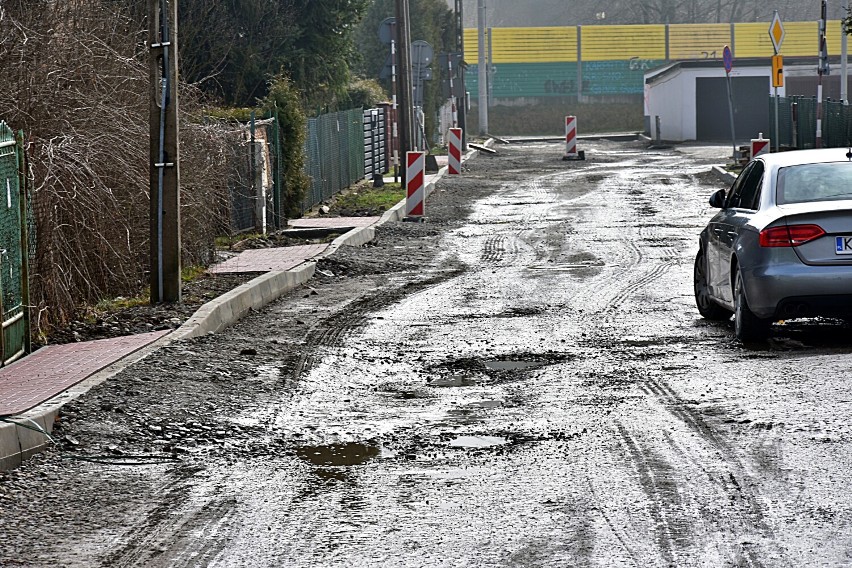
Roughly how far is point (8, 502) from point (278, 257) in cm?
1068

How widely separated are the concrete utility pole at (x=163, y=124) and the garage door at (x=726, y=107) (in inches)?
1738

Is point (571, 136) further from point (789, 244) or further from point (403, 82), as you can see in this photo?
point (789, 244)

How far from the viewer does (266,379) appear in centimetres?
955

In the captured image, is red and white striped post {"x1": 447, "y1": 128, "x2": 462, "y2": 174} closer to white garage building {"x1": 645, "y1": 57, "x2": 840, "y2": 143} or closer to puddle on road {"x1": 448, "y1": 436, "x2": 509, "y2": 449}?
white garage building {"x1": 645, "y1": 57, "x2": 840, "y2": 143}

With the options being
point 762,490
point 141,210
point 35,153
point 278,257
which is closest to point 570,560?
point 762,490

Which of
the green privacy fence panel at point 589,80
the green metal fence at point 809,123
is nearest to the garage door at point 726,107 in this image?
the green metal fence at point 809,123

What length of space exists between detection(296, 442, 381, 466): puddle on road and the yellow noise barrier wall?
73.8 metres

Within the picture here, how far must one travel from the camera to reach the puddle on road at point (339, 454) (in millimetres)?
7168

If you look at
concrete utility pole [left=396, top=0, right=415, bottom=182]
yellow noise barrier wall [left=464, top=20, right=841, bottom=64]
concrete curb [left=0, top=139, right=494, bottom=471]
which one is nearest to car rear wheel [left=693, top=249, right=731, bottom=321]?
concrete curb [left=0, top=139, right=494, bottom=471]

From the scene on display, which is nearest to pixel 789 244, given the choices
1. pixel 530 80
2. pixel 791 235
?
pixel 791 235

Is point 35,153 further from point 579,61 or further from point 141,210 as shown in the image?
point 579,61

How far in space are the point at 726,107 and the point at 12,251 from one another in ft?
162

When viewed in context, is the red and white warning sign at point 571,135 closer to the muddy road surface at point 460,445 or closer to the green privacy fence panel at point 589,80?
the muddy road surface at point 460,445

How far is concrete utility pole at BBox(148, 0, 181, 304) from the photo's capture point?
40.7 feet
